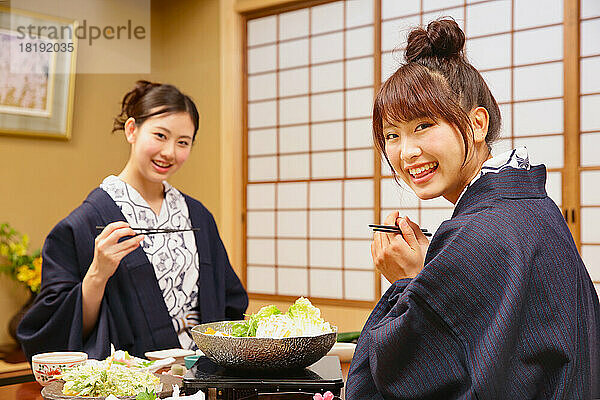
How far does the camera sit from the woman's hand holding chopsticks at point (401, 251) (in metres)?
1.36

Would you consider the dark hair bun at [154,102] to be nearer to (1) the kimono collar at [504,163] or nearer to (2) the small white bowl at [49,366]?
(2) the small white bowl at [49,366]

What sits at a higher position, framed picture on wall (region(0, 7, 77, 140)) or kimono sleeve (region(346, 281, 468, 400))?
framed picture on wall (region(0, 7, 77, 140))

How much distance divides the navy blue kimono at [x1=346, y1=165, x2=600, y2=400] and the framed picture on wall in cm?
434

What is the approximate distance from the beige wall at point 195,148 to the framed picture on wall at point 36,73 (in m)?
0.14

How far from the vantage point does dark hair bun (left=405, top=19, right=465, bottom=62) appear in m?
1.37

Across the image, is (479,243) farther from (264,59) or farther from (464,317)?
(264,59)

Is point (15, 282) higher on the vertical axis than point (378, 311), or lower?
lower

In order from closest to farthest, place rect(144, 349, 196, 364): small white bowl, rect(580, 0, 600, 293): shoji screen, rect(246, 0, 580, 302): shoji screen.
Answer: rect(144, 349, 196, 364): small white bowl
rect(580, 0, 600, 293): shoji screen
rect(246, 0, 580, 302): shoji screen

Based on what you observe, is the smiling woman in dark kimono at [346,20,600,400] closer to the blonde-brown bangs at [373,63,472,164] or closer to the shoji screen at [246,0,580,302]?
the blonde-brown bangs at [373,63,472,164]

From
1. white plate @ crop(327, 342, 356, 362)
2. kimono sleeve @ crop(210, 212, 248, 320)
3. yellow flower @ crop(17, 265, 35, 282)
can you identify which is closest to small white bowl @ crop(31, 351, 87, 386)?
white plate @ crop(327, 342, 356, 362)

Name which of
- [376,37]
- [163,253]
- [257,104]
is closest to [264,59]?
[257,104]

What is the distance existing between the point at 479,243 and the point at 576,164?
3102 mm

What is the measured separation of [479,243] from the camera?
111 cm

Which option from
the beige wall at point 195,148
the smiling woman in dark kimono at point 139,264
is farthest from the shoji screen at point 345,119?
the smiling woman in dark kimono at point 139,264
